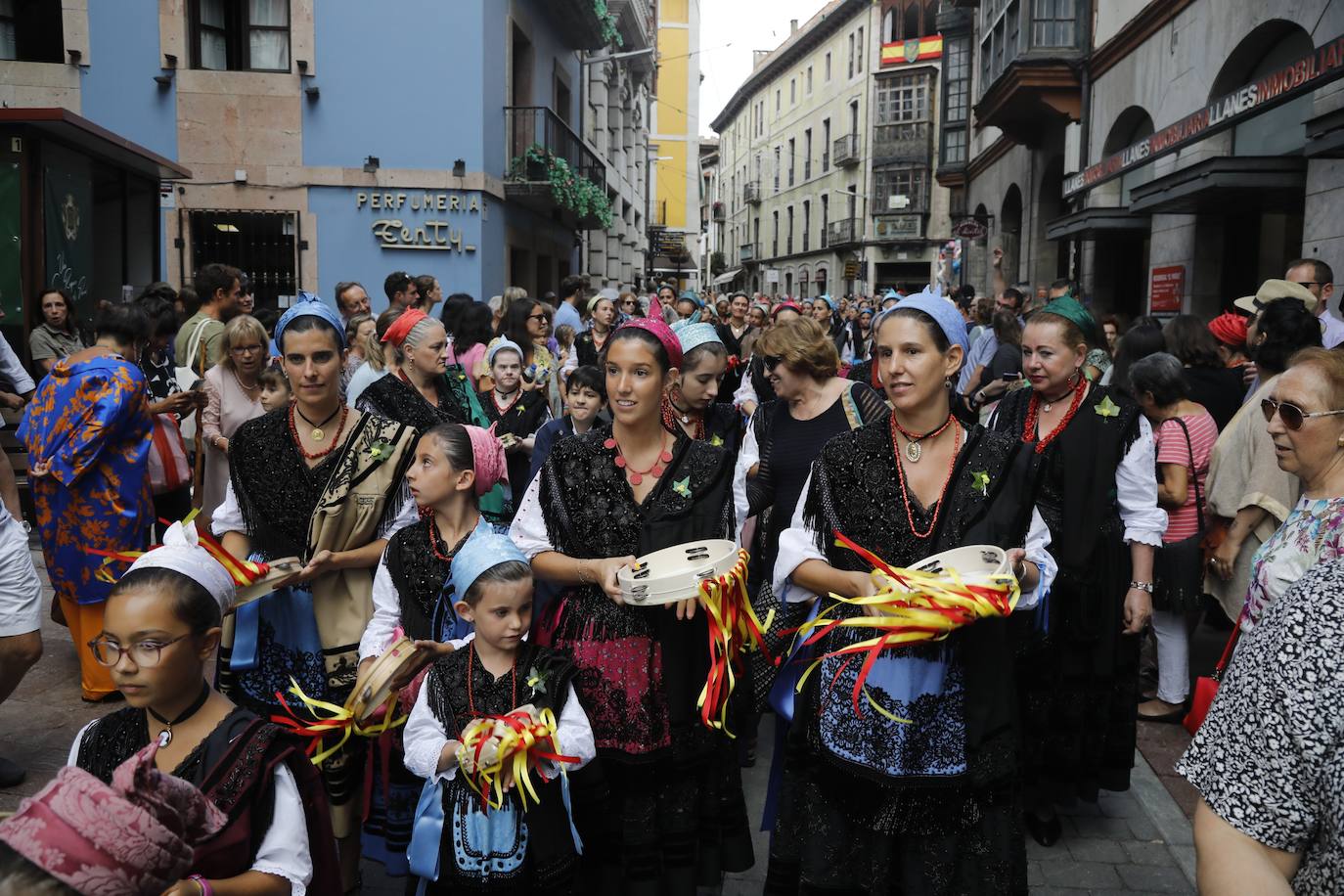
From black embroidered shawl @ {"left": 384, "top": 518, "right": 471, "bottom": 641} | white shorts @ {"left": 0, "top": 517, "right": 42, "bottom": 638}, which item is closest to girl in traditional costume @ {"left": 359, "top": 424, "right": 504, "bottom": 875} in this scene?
black embroidered shawl @ {"left": 384, "top": 518, "right": 471, "bottom": 641}

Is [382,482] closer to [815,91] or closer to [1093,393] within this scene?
[1093,393]

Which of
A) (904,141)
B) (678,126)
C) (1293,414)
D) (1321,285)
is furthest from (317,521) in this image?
(678,126)

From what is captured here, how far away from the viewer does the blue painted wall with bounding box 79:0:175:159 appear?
51.3 feet

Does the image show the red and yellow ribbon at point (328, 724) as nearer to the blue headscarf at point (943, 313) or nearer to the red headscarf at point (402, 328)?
the blue headscarf at point (943, 313)

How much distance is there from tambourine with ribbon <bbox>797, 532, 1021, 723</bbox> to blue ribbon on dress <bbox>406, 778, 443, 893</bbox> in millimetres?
1229

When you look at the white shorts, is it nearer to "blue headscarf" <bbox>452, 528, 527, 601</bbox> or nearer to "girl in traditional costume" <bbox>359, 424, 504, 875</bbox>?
"girl in traditional costume" <bbox>359, 424, 504, 875</bbox>

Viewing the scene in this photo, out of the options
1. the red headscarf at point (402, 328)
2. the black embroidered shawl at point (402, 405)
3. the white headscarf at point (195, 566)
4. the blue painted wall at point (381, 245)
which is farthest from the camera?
the blue painted wall at point (381, 245)

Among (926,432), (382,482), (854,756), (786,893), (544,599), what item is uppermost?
(926,432)

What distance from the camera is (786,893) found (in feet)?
11.2

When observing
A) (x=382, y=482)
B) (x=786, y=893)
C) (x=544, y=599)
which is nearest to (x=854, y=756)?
(x=786, y=893)

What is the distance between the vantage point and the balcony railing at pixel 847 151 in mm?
54062

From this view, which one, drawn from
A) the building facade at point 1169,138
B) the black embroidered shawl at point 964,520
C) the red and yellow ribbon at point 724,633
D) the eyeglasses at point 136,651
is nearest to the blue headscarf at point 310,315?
the eyeglasses at point 136,651

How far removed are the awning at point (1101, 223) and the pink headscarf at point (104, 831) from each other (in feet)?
49.5

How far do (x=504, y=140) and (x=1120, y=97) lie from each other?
397 inches
